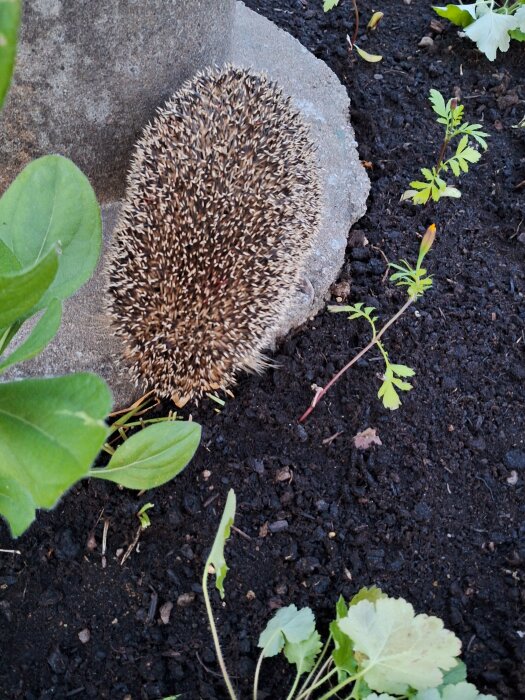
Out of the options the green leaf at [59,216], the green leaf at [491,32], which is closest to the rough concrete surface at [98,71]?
the green leaf at [59,216]

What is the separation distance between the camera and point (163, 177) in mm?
2664

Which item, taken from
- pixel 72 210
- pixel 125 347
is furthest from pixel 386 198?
pixel 72 210

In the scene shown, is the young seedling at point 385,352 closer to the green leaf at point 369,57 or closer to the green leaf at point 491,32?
the green leaf at point 369,57

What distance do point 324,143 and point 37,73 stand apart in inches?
61.1

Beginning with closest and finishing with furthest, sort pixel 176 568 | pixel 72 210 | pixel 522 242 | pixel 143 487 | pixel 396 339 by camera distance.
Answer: pixel 72 210, pixel 143 487, pixel 176 568, pixel 396 339, pixel 522 242

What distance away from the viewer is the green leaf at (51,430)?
1316 millimetres

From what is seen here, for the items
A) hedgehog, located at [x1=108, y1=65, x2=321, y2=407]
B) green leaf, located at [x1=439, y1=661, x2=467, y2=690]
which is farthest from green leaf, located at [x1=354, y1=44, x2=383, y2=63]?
green leaf, located at [x1=439, y1=661, x2=467, y2=690]

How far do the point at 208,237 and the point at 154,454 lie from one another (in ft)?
2.64

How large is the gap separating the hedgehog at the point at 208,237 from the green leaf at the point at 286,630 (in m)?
0.88

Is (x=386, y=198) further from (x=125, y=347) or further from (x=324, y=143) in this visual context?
(x=125, y=347)

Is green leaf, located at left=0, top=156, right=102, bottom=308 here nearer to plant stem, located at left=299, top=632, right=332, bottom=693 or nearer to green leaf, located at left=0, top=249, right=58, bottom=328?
green leaf, located at left=0, top=249, right=58, bottom=328

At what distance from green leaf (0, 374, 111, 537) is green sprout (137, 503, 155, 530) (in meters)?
0.90

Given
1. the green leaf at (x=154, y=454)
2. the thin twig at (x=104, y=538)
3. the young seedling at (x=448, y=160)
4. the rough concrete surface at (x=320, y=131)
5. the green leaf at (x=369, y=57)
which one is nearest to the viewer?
the green leaf at (x=154, y=454)

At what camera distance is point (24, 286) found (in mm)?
1398
